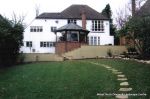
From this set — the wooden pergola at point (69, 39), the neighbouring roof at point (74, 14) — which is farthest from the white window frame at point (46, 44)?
the wooden pergola at point (69, 39)

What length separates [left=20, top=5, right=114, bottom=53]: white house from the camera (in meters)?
65.5

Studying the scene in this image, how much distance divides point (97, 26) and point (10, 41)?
102 ft

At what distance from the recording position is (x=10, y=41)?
123ft

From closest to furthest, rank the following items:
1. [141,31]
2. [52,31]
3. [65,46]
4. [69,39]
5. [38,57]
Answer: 1. [141,31]
2. [38,57]
3. [65,46]
4. [69,39]
5. [52,31]

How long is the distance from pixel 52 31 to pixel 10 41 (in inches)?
1118

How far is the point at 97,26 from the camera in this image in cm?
6656

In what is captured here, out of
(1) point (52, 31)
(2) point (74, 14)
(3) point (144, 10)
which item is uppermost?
(2) point (74, 14)

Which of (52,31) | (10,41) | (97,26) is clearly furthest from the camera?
(97,26)

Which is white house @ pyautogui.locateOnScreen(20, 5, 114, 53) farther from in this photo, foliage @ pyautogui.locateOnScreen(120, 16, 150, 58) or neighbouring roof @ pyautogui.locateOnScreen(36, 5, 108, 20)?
foliage @ pyautogui.locateOnScreen(120, 16, 150, 58)

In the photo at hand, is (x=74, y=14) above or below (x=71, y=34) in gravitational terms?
above

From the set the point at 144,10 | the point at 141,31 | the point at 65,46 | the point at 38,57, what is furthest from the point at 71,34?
the point at 141,31

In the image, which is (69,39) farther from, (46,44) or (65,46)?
(46,44)

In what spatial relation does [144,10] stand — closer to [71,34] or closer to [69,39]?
[69,39]

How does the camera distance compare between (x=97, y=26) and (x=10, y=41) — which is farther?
(x=97, y=26)
